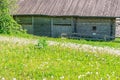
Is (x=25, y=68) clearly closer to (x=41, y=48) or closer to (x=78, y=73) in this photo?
(x=78, y=73)

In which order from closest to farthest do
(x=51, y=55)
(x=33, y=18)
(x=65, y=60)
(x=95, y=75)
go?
1. (x=95, y=75)
2. (x=65, y=60)
3. (x=51, y=55)
4. (x=33, y=18)

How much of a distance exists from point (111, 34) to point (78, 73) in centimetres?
2023

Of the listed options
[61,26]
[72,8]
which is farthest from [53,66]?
[61,26]

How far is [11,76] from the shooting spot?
8.09m

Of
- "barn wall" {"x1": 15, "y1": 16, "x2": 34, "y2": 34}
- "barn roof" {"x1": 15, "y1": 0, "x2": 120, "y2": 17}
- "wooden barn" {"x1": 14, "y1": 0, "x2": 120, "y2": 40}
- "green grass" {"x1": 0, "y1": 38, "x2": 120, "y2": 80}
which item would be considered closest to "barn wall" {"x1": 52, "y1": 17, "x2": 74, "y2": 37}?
"wooden barn" {"x1": 14, "y1": 0, "x2": 120, "y2": 40}

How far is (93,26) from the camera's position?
1139 inches

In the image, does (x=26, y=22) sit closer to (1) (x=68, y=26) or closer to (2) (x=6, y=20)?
(1) (x=68, y=26)

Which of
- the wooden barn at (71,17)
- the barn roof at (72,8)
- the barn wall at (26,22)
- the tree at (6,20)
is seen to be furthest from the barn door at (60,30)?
the tree at (6,20)

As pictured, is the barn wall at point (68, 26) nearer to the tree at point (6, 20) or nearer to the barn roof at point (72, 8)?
the barn roof at point (72, 8)

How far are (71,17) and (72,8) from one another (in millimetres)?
750

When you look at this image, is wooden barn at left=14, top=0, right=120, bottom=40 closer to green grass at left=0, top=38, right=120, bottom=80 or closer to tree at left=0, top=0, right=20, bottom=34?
tree at left=0, top=0, right=20, bottom=34

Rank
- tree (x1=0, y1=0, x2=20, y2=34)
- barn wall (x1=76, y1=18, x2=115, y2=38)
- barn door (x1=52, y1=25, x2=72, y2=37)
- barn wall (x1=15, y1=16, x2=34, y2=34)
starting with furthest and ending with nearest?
barn wall (x1=15, y1=16, x2=34, y2=34)
barn door (x1=52, y1=25, x2=72, y2=37)
barn wall (x1=76, y1=18, x2=115, y2=38)
tree (x1=0, y1=0, x2=20, y2=34)

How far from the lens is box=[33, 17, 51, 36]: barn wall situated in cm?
3011

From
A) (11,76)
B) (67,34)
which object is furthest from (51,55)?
(67,34)
